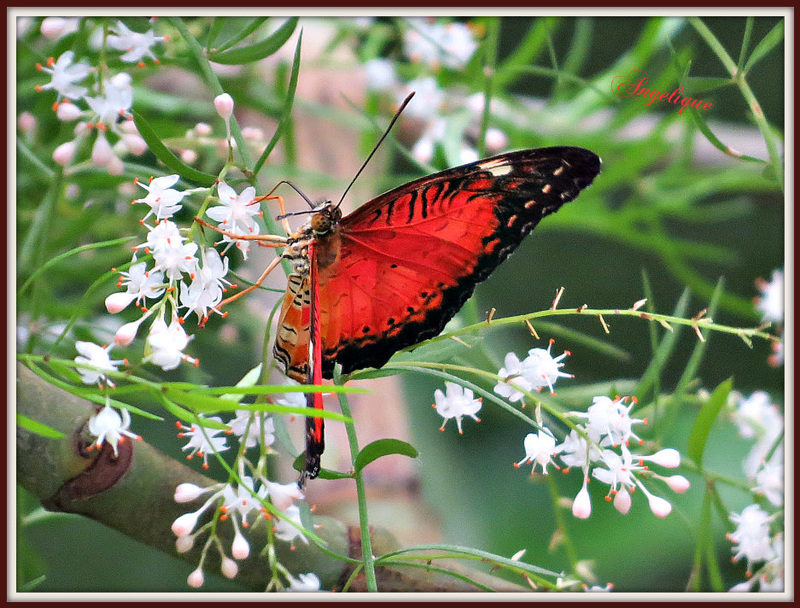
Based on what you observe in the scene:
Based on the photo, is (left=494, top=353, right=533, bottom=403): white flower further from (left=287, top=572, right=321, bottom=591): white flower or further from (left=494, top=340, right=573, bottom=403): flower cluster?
(left=287, top=572, right=321, bottom=591): white flower

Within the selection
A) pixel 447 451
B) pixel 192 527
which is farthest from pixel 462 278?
pixel 447 451

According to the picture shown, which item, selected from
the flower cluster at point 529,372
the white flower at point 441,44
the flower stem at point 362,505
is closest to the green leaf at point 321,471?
the flower stem at point 362,505

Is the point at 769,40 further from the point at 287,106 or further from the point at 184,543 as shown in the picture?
the point at 184,543

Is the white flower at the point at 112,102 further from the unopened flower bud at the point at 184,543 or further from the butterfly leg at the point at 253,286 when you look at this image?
the unopened flower bud at the point at 184,543

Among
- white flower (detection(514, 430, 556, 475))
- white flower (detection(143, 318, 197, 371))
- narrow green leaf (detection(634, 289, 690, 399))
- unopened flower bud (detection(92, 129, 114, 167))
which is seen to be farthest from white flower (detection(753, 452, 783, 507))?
unopened flower bud (detection(92, 129, 114, 167))

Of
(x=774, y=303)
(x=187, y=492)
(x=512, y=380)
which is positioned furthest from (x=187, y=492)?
(x=774, y=303)

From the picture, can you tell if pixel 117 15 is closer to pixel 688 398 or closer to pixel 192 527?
pixel 192 527

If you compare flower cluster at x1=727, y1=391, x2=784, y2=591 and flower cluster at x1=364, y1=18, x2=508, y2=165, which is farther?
flower cluster at x1=364, y1=18, x2=508, y2=165
